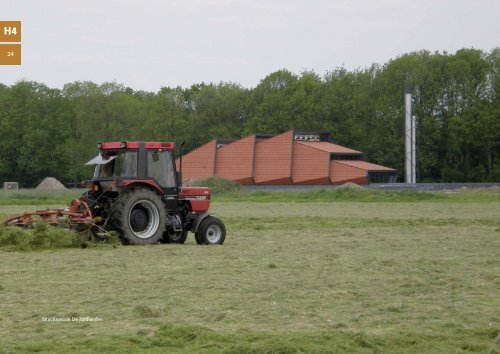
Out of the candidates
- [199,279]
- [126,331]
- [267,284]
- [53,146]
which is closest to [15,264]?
[199,279]

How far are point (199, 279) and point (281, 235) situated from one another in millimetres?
10243

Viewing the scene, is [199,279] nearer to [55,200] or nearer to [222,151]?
[55,200]

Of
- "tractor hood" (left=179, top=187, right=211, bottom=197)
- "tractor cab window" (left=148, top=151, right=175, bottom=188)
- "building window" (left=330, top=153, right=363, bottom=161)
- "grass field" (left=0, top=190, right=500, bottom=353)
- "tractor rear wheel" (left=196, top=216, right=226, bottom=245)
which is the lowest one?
"grass field" (left=0, top=190, right=500, bottom=353)

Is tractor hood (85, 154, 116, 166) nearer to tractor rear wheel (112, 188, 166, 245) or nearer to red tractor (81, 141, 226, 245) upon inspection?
red tractor (81, 141, 226, 245)

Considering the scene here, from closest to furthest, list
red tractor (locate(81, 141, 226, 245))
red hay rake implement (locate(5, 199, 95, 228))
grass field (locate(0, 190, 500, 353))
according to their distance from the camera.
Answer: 1. grass field (locate(0, 190, 500, 353))
2. red hay rake implement (locate(5, 199, 95, 228))
3. red tractor (locate(81, 141, 226, 245))

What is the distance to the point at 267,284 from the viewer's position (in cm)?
1330

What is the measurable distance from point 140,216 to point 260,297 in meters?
8.51

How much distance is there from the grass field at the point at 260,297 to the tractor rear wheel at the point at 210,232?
30 centimetres

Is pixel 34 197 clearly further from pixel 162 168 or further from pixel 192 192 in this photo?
pixel 162 168

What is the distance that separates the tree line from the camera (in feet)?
291

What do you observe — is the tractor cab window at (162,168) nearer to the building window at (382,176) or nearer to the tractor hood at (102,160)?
the tractor hood at (102,160)

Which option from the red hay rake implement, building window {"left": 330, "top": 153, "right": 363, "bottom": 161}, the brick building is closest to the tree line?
building window {"left": 330, "top": 153, "right": 363, "bottom": 161}

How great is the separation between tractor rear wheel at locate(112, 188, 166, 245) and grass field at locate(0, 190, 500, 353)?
0.55 m

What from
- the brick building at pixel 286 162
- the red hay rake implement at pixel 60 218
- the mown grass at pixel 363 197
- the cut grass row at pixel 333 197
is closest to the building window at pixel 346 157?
the brick building at pixel 286 162
